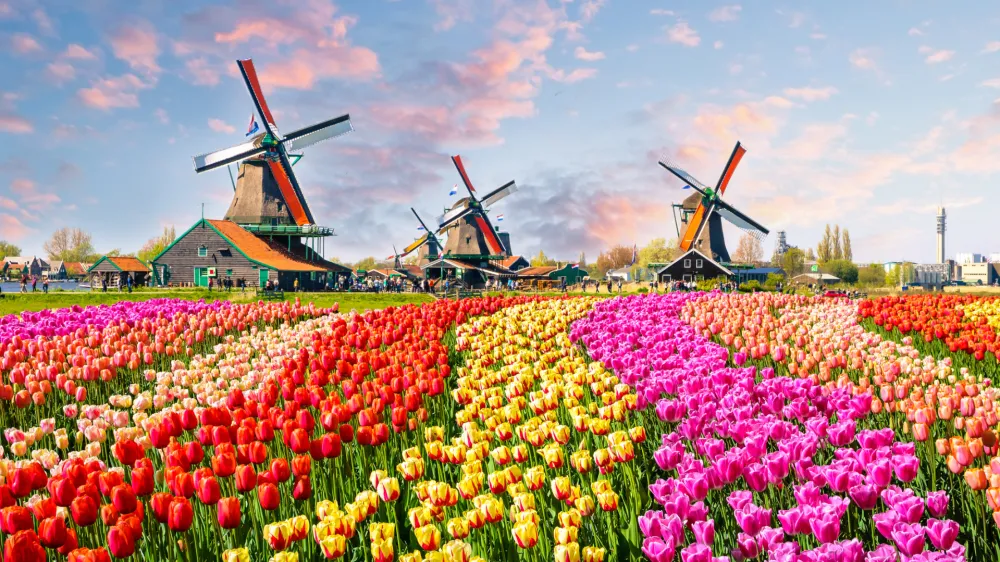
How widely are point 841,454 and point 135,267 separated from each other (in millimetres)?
62933

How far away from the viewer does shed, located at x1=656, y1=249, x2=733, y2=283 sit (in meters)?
60.7

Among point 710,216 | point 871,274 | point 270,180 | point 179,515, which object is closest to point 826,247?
point 871,274

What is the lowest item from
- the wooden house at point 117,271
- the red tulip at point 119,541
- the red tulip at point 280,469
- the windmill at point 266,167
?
the red tulip at point 119,541

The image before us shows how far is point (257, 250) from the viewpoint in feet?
157

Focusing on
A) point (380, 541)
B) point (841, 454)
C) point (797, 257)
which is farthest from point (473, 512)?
point (797, 257)

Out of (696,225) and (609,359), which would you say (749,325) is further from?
(696,225)

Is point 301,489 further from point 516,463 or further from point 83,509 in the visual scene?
point 516,463

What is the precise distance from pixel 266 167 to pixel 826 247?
111210 millimetres

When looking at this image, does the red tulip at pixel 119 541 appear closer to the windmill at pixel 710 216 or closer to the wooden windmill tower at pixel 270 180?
the wooden windmill tower at pixel 270 180

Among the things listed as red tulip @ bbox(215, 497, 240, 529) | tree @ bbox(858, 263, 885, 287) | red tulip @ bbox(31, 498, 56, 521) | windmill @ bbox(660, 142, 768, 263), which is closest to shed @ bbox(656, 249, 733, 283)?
windmill @ bbox(660, 142, 768, 263)

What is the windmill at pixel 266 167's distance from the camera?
48.1m

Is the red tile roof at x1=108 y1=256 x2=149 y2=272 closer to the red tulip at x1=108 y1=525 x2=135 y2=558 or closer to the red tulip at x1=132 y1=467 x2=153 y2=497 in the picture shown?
the red tulip at x1=132 y1=467 x2=153 y2=497

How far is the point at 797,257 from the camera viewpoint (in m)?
95.6

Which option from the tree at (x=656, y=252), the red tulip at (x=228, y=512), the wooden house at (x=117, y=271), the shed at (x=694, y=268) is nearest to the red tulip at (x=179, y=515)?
the red tulip at (x=228, y=512)
